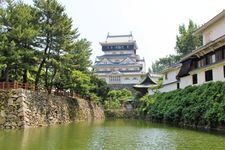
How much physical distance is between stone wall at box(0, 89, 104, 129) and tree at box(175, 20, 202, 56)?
30.0 m

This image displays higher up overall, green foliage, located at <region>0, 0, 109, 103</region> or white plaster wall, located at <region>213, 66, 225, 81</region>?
green foliage, located at <region>0, 0, 109, 103</region>

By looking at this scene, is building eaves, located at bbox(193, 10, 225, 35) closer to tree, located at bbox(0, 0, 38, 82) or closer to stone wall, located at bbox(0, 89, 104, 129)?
tree, located at bbox(0, 0, 38, 82)

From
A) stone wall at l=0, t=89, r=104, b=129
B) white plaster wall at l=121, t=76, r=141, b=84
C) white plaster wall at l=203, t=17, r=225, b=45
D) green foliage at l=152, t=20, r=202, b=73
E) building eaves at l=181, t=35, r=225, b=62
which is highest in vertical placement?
green foliage at l=152, t=20, r=202, b=73

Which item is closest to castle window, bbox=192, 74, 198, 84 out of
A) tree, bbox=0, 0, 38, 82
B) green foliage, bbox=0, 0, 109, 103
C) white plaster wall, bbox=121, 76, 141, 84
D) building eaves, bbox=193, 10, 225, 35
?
building eaves, bbox=193, 10, 225, 35

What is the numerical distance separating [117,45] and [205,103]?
51907mm

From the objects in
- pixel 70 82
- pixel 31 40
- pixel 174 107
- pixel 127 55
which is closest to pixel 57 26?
pixel 31 40

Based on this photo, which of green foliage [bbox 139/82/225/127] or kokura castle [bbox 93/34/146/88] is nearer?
green foliage [bbox 139/82/225/127]

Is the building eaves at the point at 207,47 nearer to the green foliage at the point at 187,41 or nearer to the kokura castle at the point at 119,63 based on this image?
the green foliage at the point at 187,41

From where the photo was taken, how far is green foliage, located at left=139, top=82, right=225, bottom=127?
19.5 metres

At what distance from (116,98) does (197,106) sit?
3165 centimetres

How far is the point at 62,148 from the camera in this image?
1170 centimetres

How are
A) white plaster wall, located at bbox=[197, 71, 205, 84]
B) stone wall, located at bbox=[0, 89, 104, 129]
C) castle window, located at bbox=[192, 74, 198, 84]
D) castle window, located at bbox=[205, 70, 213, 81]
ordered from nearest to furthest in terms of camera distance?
stone wall, located at bbox=[0, 89, 104, 129], castle window, located at bbox=[205, 70, 213, 81], white plaster wall, located at bbox=[197, 71, 205, 84], castle window, located at bbox=[192, 74, 198, 84]

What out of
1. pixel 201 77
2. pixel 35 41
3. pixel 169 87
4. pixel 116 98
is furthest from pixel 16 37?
pixel 116 98

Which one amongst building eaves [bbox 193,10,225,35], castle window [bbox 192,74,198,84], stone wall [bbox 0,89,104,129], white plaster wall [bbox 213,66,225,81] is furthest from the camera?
castle window [bbox 192,74,198,84]
